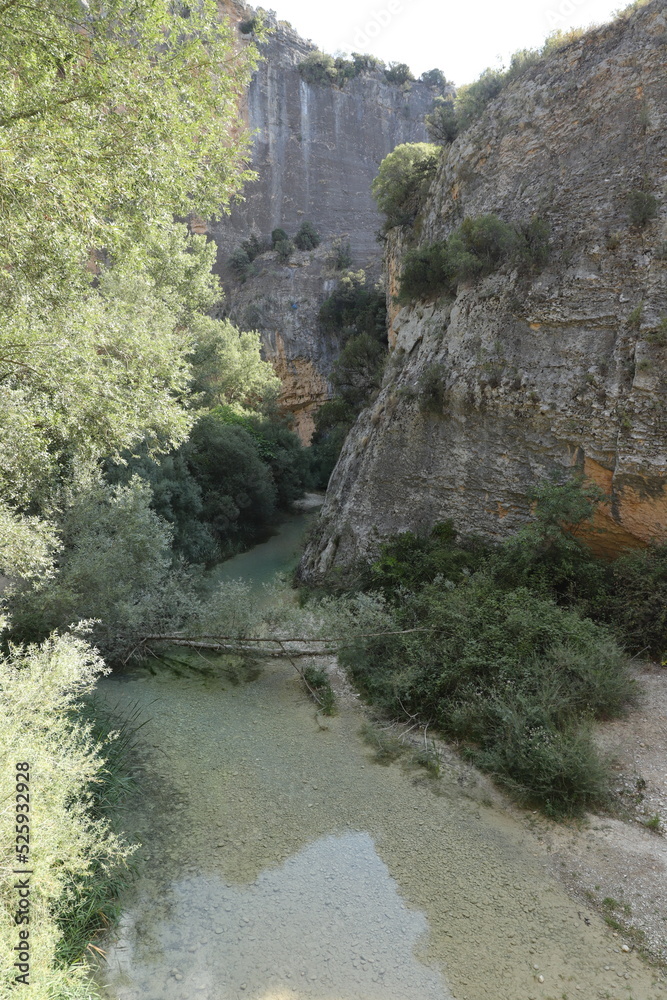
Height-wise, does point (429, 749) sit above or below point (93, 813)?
below

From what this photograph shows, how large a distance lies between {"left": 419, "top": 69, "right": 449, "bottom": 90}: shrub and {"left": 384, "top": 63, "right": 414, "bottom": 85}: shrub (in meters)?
1.52

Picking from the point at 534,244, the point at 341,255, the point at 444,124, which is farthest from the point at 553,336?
the point at 341,255

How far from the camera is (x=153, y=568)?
9.41m

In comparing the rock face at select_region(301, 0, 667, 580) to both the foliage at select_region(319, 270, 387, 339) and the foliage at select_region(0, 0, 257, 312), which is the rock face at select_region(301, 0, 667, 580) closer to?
the foliage at select_region(0, 0, 257, 312)

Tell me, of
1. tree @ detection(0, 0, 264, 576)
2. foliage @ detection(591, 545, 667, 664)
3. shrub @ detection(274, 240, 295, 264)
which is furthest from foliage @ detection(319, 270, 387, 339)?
foliage @ detection(591, 545, 667, 664)

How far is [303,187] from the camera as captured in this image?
35.7 m

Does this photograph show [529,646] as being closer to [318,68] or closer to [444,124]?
[444,124]

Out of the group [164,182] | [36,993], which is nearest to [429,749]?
[36,993]

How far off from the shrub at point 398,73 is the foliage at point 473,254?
35.2 metres

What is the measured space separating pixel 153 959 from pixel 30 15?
8598 mm

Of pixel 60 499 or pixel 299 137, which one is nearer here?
pixel 60 499

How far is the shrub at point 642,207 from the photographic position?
9.04 m

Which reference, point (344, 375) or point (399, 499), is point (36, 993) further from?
point (344, 375)

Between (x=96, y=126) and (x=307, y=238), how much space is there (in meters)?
31.8
